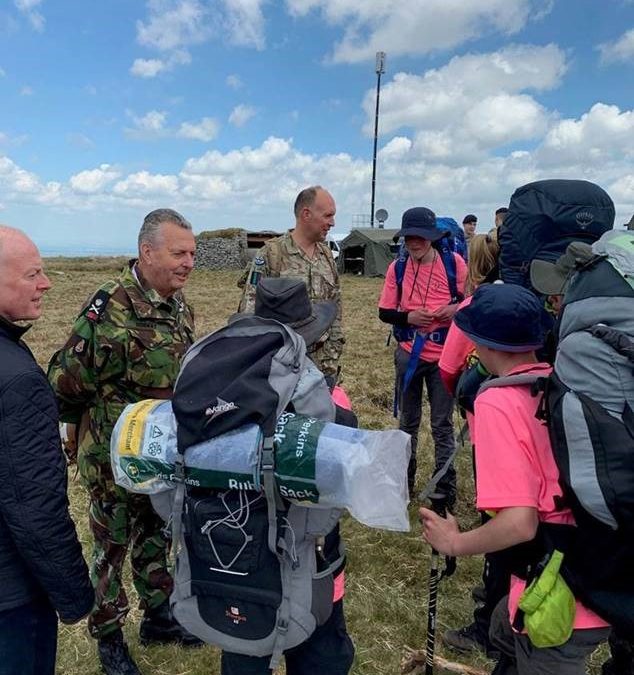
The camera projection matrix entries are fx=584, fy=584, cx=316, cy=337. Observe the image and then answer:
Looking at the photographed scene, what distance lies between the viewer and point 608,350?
1543mm

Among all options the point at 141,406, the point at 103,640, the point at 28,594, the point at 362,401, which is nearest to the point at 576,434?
the point at 141,406

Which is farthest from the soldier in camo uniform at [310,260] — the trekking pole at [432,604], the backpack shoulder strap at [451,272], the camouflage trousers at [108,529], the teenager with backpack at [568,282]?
the teenager with backpack at [568,282]

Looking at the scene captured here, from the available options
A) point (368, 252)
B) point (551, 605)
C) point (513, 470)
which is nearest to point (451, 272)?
point (513, 470)

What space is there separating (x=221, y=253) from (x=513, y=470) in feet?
106

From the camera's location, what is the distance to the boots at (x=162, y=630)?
11.0ft

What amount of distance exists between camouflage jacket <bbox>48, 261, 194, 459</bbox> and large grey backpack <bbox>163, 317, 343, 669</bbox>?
1029 mm

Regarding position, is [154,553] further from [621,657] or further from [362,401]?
[362,401]

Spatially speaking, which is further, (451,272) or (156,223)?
(451,272)

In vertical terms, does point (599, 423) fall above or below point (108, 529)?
above

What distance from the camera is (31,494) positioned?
190 centimetres

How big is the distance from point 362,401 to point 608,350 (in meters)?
6.47

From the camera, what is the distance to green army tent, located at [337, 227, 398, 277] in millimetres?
27359

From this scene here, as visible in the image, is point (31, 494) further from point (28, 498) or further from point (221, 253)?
point (221, 253)

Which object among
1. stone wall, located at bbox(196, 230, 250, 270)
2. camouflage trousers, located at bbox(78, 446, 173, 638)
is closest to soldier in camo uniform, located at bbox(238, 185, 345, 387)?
camouflage trousers, located at bbox(78, 446, 173, 638)
